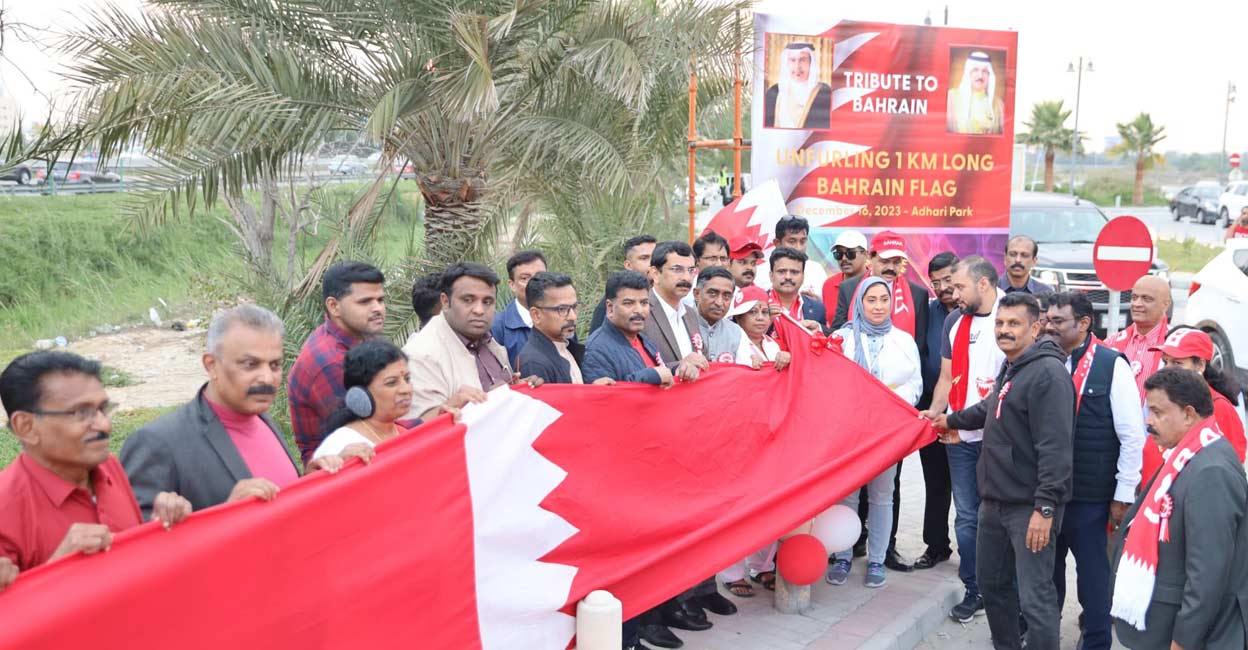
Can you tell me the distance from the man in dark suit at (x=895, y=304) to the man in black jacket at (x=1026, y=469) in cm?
146

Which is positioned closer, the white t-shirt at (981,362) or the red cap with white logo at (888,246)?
the white t-shirt at (981,362)

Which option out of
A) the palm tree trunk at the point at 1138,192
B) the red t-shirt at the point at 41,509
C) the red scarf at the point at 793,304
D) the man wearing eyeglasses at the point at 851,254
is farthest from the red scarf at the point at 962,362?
the palm tree trunk at the point at 1138,192

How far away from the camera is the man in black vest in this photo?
5.31 meters

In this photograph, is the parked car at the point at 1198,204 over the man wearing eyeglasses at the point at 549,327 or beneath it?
beneath

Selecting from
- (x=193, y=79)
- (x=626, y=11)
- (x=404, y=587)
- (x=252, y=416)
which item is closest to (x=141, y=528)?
(x=252, y=416)

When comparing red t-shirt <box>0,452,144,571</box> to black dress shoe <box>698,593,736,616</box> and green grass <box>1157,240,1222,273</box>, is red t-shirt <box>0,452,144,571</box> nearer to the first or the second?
black dress shoe <box>698,593,736,616</box>

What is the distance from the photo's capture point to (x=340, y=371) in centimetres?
461

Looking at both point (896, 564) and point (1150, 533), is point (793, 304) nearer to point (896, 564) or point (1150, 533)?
point (896, 564)

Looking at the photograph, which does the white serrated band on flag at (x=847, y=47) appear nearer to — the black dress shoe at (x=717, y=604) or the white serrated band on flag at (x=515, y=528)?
the black dress shoe at (x=717, y=604)

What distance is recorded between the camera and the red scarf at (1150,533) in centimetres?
427

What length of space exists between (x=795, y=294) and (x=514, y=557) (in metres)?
3.32

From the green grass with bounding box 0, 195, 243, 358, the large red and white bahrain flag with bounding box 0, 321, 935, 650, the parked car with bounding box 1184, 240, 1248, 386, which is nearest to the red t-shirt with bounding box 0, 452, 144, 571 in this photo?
the large red and white bahrain flag with bounding box 0, 321, 935, 650

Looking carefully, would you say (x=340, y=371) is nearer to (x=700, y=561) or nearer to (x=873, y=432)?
(x=700, y=561)

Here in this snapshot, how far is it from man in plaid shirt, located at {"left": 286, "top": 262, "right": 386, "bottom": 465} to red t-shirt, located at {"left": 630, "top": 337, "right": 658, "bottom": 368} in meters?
1.33
